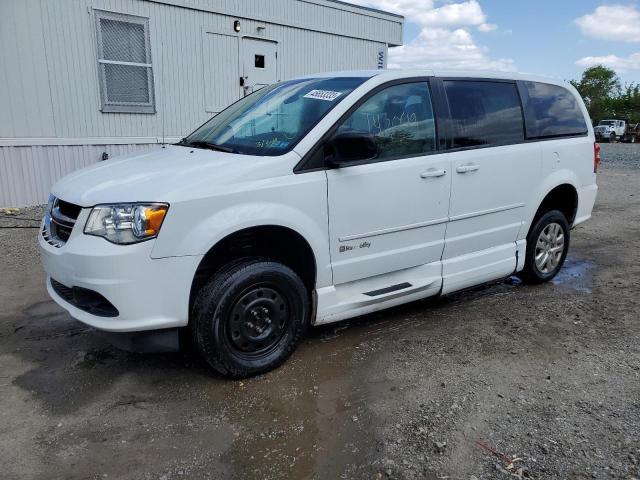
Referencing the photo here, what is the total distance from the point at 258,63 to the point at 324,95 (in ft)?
24.6

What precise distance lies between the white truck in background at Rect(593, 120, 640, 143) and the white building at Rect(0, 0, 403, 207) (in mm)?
36571

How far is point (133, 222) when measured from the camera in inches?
113

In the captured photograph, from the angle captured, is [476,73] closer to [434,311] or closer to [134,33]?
[434,311]

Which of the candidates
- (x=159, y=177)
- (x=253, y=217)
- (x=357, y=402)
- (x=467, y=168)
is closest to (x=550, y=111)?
(x=467, y=168)

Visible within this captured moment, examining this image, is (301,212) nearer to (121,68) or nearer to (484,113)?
(484,113)

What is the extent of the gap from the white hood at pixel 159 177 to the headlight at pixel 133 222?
43 millimetres

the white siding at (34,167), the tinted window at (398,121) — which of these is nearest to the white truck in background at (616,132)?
the white siding at (34,167)

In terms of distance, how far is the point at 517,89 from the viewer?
471cm

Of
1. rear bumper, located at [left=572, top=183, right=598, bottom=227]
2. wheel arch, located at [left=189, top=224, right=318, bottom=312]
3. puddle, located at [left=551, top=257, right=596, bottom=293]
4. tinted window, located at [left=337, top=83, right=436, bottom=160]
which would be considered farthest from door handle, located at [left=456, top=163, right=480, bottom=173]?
puddle, located at [left=551, top=257, right=596, bottom=293]

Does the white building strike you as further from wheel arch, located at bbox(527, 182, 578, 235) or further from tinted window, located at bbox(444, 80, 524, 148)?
wheel arch, located at bbox(527, 182, 578, 235)

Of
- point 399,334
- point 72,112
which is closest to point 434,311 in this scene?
point 399,334

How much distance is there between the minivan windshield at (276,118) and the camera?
3514 millimetres

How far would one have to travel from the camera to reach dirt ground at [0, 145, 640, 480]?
2.60m

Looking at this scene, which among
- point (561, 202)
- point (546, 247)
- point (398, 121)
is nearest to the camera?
point (398, 121)
